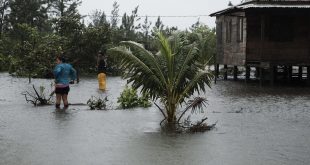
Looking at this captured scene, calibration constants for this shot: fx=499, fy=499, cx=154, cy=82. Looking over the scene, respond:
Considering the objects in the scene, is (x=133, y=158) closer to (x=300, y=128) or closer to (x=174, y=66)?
(x=174, y=66)

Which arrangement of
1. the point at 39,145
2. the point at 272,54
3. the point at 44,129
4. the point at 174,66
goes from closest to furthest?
the point at 39,145
the point at 44,129
the point at 174,66
the point at 272,54

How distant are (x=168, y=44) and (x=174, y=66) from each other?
1.79ft

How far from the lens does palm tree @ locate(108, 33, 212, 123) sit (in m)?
11.7

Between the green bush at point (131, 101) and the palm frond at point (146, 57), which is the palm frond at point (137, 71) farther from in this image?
the green bush at point (131, 101)

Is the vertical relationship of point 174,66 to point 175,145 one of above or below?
above

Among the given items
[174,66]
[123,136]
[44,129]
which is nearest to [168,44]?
[174,66]

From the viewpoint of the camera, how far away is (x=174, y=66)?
38.8 feet

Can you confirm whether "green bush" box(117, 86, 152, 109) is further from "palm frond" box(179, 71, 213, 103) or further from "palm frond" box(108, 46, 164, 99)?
"palm frond" box(179, 71, 213, 103)

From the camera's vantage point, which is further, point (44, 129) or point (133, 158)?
point (44, 129)

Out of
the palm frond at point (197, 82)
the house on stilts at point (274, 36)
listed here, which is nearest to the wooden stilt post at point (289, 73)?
the house on stilts at point (274, 36)

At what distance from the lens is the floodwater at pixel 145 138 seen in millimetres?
8203

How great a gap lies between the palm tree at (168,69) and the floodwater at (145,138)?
2.94 ft

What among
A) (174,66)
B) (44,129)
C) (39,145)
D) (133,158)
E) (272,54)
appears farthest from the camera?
(272,54)

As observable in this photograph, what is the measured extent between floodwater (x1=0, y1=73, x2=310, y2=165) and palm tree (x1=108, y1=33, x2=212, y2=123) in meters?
0.89
